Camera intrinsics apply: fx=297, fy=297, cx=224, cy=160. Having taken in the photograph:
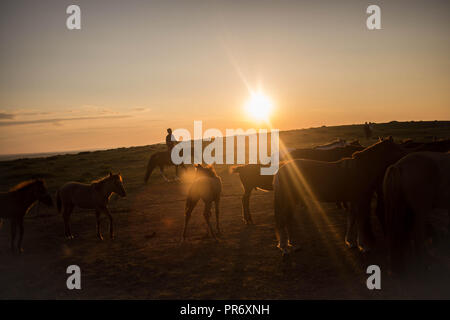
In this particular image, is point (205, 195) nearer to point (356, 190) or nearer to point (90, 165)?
point (356, 190)

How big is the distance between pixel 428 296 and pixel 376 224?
14.7 feet

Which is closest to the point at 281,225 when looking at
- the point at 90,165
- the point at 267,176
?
the point at 267,176

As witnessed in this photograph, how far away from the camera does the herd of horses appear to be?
5.60 metres

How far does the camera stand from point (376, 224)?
30.8 feet

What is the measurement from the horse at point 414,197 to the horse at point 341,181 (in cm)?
111

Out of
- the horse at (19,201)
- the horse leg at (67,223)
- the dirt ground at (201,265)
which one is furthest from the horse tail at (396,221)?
the horse at (19,201)

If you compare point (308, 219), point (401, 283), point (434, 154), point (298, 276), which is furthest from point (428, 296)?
point (308, 219)

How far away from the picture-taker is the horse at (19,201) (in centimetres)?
835

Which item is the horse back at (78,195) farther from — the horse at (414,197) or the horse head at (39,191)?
the horse at (414,197)

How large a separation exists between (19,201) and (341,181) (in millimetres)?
8733

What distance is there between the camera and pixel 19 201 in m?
8.47

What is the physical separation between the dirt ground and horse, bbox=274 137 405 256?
0.84 meters

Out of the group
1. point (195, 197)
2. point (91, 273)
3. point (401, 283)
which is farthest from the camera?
point (195, 197)

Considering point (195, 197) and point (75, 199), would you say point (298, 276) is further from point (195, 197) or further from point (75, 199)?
point (75, 199)
